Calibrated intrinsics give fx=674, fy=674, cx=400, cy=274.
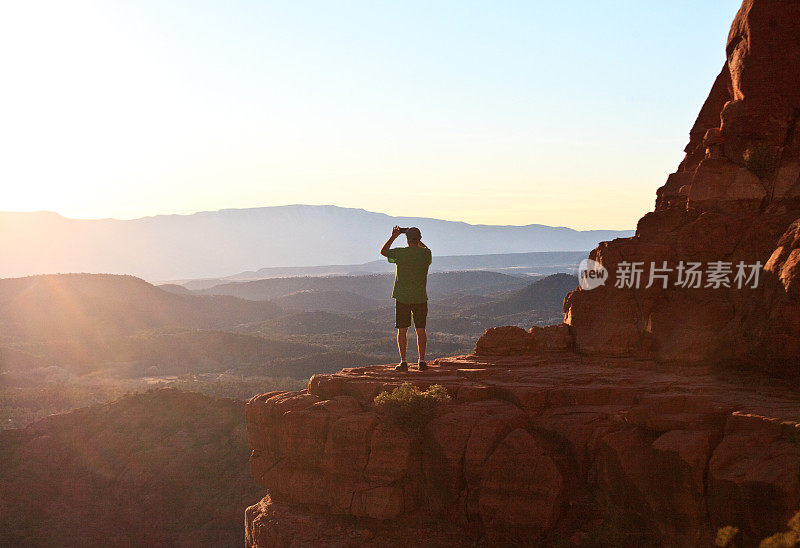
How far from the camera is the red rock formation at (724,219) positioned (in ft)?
43.1

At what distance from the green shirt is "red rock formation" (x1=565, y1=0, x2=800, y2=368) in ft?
13.6

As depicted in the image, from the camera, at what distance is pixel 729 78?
55.1 feet

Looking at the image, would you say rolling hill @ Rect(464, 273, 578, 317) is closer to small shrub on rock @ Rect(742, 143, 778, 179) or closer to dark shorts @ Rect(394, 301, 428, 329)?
small shrub on rock @ Rect(742, 143, 778, 179)

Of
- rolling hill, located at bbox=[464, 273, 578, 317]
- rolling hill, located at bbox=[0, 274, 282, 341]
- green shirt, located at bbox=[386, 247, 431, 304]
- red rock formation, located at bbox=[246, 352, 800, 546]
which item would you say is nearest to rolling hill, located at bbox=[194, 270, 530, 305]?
rolling hill, located at bbox=[0, 274, 282, 341]

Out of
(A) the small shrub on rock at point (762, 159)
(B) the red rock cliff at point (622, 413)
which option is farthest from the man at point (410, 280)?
(A) the small shrub on rock at point (762, 159)

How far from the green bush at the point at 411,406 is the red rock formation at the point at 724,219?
4.49 metres

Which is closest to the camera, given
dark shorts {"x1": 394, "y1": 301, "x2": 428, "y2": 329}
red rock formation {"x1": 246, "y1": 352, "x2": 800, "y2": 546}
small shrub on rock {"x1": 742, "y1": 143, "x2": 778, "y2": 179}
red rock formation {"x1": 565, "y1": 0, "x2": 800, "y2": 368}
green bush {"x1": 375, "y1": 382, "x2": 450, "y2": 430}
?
red rock formation {"x1": 246, "y1": 352, "x2": 800, "y2": 546}

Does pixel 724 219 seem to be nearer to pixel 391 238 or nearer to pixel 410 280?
pixel 410 280

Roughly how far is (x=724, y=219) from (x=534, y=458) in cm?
725

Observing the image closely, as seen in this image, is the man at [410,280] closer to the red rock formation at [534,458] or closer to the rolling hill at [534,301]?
the red rock formation at [534,458]

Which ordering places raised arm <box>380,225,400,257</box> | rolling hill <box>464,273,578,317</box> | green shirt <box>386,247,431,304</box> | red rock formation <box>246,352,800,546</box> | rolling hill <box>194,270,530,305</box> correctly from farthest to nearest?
rolling hill <box>194,270,530,305</box>
rolling hill <box>464,273,578,317</box>
green shirt <box>386,247,431,304</box>
raised arm <box>380,225,400,257</box>
red rock formation <box>246,352,800,546</box>

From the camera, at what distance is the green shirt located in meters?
12.8

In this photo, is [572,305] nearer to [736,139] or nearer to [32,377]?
[736,139]

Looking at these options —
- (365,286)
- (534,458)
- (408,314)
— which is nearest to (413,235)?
(408,314)
